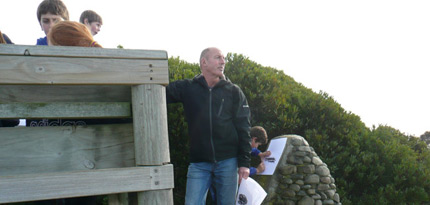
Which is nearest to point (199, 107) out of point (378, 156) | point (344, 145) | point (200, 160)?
point (200, 160)

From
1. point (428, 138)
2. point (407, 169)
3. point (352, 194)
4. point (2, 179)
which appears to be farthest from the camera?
point (428, 138)

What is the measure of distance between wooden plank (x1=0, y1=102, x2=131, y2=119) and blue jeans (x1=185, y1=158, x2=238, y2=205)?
170 cm

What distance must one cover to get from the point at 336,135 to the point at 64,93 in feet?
18.0

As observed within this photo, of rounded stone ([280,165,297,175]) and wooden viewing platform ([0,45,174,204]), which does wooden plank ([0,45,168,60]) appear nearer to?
wooden viewing platform ([0,45,174,204])

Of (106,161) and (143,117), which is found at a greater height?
(143,117)

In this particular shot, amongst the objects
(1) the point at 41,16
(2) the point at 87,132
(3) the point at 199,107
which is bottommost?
(2) the point at 87,132

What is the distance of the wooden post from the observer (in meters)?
2.55

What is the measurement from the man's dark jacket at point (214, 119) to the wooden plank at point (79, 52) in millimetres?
1542

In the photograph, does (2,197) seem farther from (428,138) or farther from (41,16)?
(428,138)

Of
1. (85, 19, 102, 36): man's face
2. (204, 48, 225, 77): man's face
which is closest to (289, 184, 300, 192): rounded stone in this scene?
(204, 48, 225, 77): man's face

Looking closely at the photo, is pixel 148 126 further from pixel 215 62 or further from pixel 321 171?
pixel 321 171

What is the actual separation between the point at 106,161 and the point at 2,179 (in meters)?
0.55

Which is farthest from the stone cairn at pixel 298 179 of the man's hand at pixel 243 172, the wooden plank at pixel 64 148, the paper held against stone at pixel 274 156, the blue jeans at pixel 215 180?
the wooden plank at pixel 64 148

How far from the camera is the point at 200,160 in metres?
4.14
